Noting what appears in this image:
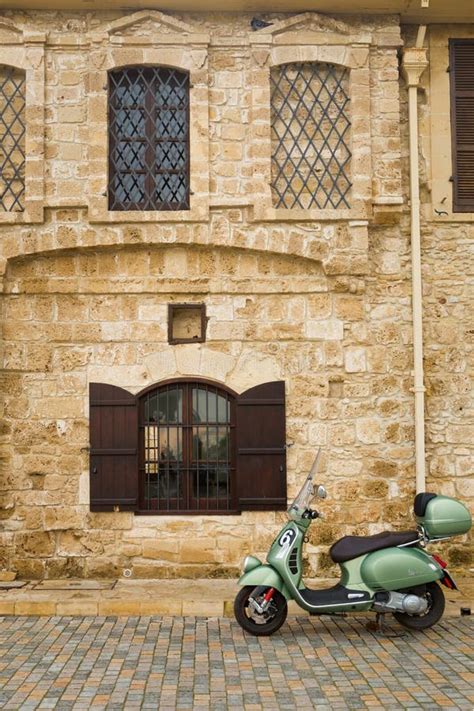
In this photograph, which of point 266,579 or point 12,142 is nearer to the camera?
point 266,579

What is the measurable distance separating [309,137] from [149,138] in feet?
5.92

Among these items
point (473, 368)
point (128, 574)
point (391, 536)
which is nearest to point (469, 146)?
point (473, 368)

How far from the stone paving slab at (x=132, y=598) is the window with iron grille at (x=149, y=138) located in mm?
4125

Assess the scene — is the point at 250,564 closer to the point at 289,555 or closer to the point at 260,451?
the point at 289,555

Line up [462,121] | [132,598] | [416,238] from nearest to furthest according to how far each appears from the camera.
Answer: [132,598] < [416,238] < [462,121]

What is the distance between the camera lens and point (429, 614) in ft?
23.4

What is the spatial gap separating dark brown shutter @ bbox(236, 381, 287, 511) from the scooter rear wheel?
2.28 metres

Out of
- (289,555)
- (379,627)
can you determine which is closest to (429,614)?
(379,627)

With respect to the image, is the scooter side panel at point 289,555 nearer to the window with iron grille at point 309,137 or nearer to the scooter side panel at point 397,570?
the scooter side panel at point 397,570

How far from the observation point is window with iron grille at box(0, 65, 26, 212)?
30.5ft

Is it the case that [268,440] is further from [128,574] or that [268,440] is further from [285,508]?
[128,574]

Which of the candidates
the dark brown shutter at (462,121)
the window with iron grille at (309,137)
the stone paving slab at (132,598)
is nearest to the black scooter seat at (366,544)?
the stone paving slab at (132,598)

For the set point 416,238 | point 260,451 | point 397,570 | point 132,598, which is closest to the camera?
point 397,570

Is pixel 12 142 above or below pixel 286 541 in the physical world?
above
